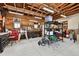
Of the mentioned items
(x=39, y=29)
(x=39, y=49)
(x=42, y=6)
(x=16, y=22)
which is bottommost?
(x=39, y=49)

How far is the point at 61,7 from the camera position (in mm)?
2689

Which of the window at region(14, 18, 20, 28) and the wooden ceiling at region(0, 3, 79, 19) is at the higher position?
the wooden ceiling at region(0, 3, 79, 19)

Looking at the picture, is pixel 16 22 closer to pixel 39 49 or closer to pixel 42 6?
pixel 42 6

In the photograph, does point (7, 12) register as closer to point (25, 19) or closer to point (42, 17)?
point (25, 19)

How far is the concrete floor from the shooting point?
2.64m

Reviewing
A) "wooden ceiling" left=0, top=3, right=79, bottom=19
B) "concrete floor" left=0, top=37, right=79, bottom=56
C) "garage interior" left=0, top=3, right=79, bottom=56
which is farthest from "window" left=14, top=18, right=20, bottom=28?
"concrete floor" left=0, top=37, right=79, bottom=56

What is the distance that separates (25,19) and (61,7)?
3.07ft

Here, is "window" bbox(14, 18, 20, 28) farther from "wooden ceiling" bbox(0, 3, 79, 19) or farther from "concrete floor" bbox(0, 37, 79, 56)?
"concrete floor" bbox(0, 37, 79, 56)

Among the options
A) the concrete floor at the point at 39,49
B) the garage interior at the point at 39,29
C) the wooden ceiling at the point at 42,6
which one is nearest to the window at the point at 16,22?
the garage interior at the point at 39,29

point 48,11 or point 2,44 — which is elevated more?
point 48,11

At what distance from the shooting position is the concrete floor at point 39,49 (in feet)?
8.65

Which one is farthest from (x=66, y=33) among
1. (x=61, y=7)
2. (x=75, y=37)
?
(x=61, y=7)

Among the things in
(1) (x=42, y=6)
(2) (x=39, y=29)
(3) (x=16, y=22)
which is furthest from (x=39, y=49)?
(1) (x=42, y=6)

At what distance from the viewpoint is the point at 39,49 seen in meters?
2.76
